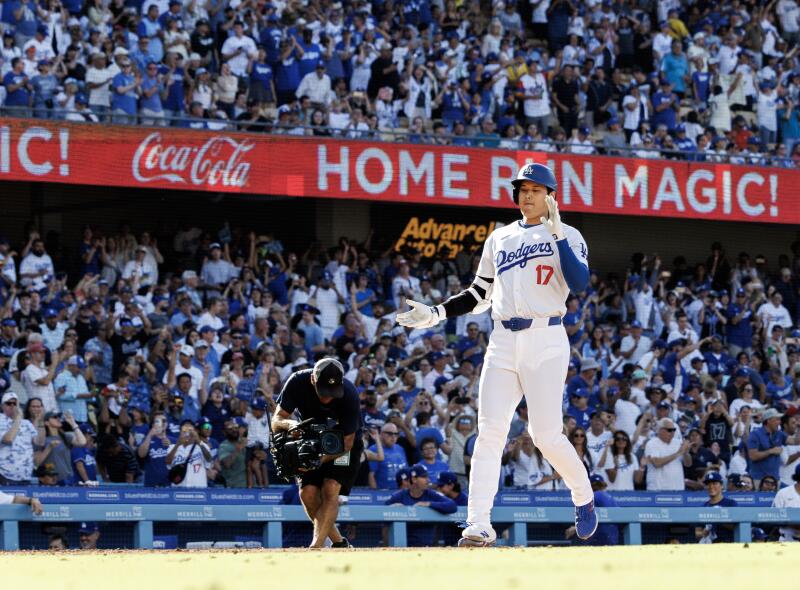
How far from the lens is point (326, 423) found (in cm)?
925

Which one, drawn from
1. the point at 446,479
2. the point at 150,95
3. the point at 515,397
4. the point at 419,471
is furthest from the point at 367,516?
the point at 150,95

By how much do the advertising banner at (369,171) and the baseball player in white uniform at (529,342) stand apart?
9747 millimetres

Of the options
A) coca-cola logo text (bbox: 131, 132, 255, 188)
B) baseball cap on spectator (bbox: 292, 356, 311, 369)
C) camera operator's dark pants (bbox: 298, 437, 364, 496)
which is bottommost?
camera operator's dark pants (bbox: 298, 437, 364, 496)

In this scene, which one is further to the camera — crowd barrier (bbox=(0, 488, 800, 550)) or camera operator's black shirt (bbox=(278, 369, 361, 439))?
crowd barrier (bbox=(0, 488, 800, 550))

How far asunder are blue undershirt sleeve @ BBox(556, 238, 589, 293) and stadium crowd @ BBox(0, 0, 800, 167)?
976 cm

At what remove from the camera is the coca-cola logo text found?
56.6ft

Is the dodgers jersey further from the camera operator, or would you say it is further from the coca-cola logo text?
the coca-cola logo text

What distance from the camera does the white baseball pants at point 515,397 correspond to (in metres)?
7.93

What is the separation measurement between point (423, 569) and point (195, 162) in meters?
12.5

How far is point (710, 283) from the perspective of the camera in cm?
2114

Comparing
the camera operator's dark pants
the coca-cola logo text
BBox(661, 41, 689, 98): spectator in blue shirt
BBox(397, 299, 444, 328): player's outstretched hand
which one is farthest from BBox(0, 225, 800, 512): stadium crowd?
BBox(397, 299, 444, 328): player's outstretched hand

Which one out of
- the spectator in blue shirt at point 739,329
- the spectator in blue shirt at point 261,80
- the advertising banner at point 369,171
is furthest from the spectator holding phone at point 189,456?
the spectator in blue shirt at point 739,329

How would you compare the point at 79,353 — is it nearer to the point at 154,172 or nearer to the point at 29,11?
the point at 154,172

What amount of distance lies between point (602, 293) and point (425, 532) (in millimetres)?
8776
